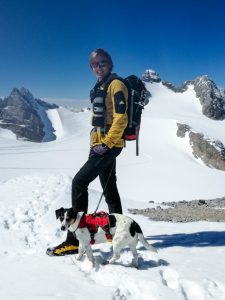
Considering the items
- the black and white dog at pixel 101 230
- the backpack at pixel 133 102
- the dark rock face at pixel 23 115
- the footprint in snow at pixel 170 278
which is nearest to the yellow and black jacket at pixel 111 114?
the backpack at pixel 133 102

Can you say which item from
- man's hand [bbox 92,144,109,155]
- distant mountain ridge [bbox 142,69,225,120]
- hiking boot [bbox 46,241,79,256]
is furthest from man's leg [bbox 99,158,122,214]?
distant mountain ridge [bbox 142,69,225,120]

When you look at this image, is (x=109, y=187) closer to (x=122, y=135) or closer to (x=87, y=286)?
(x=122, y=135)

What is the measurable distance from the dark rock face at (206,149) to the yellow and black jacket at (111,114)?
5241 cm

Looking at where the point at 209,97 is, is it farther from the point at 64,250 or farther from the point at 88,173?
the point at 64,250

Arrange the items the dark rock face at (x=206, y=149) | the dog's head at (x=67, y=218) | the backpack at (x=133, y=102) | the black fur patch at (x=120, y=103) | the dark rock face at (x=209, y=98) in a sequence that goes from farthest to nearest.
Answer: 1. the dark rock face at (x=209, y=98)
2. the dark rock face at (x=206, y=149)
3. the backpack at (x=133, y=102)
4. the black fur patch at (x=120, y=103)
5. the dog's head at (x=67, y=218)

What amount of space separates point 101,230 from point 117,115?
2.23 metres

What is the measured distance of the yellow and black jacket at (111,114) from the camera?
23.6ft

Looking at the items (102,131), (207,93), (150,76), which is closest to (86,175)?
(102,131)

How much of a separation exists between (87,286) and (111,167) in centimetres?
287

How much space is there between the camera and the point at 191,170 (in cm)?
4656

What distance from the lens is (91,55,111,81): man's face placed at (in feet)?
25.1

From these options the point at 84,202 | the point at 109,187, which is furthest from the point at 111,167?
the point at 84,202

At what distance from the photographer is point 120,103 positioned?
717 centimetres

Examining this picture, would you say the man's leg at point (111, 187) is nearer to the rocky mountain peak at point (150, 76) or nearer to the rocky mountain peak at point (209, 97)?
the rocky mountain peak at point (209, 97)
